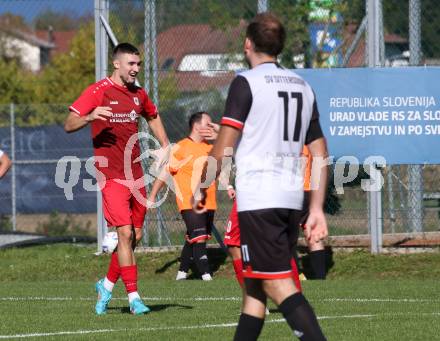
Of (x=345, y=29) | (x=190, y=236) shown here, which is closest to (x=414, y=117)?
(x=345, y=29)

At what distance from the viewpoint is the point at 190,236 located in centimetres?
1550

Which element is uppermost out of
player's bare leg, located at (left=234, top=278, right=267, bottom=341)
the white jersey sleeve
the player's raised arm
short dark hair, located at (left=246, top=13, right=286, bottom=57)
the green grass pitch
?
short dark hair, located at (left=246, top=13, right=286, bottom=57)

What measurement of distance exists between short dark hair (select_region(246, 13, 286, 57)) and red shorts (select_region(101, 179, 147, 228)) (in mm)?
4233

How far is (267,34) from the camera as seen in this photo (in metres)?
6.59

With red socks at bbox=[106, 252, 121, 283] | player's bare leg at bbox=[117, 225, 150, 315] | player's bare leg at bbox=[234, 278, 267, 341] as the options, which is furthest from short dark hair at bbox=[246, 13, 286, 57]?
red socks at bbox=[106, 252, 121, 283]

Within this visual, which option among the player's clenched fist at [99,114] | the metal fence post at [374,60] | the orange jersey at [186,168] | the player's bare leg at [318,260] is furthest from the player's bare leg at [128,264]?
the metal fence post at [374,60]

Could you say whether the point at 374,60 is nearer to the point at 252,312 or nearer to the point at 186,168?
the point at 186,168

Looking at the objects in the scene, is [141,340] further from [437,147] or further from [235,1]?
[235,1]

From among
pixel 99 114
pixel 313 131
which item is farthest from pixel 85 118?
pixel 313 131

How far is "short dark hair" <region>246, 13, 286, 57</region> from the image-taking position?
6580mm

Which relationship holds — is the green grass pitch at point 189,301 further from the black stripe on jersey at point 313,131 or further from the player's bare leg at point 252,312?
the black stripe on jersey at point 313,131

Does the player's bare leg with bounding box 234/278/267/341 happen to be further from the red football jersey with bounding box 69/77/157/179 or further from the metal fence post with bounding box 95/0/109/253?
the metal fence post with bounding box 95/0/109/253

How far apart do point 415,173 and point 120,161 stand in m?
6.42

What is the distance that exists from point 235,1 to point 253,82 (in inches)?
428
